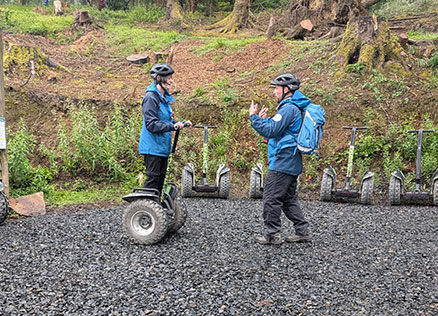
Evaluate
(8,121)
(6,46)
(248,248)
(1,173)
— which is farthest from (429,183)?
(6,46)

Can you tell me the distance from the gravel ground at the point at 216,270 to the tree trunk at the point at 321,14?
33.9ft

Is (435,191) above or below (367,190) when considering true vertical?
above

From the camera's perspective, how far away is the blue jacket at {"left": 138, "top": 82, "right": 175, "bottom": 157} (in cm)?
475

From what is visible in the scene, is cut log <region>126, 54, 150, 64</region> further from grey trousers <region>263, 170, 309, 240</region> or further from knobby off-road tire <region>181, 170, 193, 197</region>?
grey trousers <region>263, 170, 309, 240</region>

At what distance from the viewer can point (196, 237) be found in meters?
5.37

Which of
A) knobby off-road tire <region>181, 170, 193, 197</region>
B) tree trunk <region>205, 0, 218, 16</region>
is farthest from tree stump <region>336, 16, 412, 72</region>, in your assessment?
tree trunk <region>205, 0, 218, 16</region>

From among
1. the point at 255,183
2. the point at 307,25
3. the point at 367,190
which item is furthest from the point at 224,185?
the point at 307,25

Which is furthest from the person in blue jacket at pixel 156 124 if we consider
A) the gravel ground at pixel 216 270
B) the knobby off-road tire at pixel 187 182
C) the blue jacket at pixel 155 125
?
the knobby off-road tire at pixel 187 182

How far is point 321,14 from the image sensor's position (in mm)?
15891

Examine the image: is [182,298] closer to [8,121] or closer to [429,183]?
[429,183]

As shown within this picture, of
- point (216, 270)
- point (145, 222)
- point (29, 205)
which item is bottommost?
point (216, 270)

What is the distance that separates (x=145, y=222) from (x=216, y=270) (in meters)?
1.21

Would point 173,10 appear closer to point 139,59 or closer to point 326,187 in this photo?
point 139,59

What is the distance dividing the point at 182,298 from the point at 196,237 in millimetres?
1766
